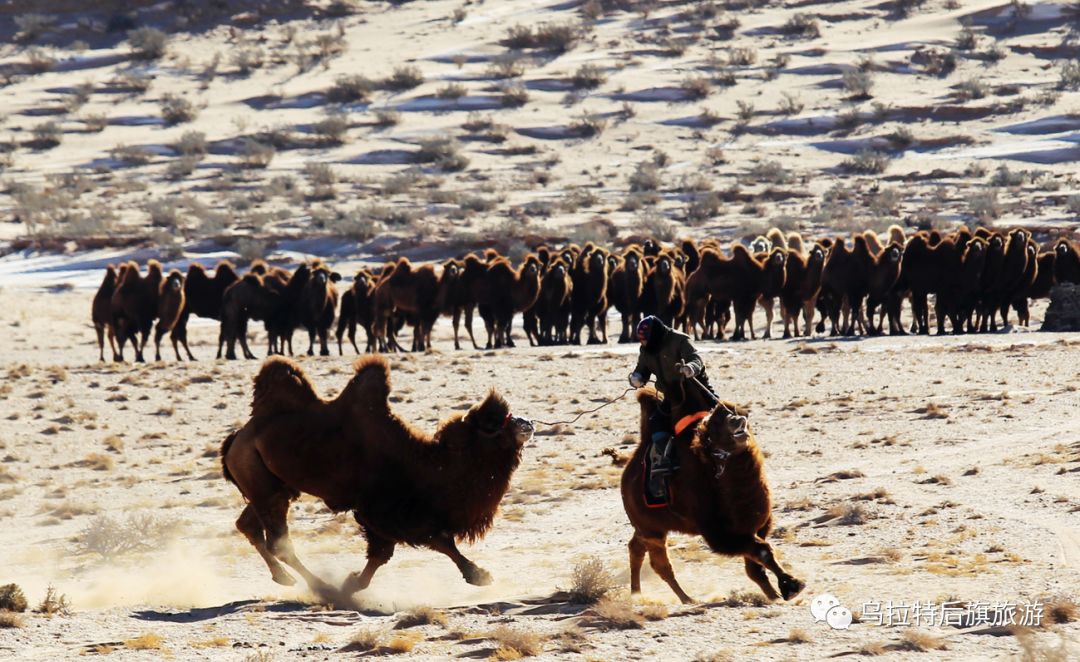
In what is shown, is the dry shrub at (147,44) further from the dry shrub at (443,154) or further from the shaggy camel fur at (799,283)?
the shaggy camel fur at (799,283)

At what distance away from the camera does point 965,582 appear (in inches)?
408

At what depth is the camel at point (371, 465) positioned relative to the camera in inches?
438

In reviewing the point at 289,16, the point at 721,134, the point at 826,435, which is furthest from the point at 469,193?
the point at 826,435

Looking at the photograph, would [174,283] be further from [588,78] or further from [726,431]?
[588,78]

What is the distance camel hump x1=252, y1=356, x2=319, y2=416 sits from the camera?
1152 cm

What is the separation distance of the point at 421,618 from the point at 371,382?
7.15ft

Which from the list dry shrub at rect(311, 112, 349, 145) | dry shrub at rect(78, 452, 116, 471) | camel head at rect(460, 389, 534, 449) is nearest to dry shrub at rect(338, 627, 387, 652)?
camel head at rect(460, 389, 534, 449)

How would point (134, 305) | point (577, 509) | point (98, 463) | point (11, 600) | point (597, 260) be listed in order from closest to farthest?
1. point (11, 600)
2. point (577, 509)
3. point (98, 463)
4. point (134, 305)
5. point (597, 260)

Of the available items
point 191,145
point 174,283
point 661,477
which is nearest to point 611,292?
point 174,283

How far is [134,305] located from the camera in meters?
32.3

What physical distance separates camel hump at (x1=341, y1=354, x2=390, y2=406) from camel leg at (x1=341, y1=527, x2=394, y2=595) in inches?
42.2

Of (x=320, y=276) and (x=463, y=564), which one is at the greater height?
(x=463, y=564)

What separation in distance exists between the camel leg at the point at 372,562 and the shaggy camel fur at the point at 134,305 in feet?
72.0

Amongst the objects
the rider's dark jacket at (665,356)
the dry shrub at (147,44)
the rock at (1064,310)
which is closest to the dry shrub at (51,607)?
the rider's dark jacket at (665,356)
